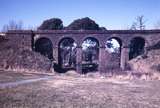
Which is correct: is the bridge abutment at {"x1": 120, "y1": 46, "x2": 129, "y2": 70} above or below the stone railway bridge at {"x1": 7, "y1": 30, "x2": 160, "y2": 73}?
below

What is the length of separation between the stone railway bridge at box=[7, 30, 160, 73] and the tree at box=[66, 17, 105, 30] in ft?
42.2

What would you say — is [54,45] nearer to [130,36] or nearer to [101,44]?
[101,44]

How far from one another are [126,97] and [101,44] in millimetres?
20556

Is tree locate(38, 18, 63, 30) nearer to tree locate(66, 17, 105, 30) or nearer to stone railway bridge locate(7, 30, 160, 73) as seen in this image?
tree locate(66, 17, 105, 30)

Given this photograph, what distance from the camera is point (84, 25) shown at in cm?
4491

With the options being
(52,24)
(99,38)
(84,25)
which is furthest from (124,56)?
(52,24)

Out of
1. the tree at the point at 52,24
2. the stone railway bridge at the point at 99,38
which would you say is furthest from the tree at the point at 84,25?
the stone railway bridge at the point at 99,38

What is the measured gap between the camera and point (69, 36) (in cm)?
3231

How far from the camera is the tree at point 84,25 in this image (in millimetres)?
44987

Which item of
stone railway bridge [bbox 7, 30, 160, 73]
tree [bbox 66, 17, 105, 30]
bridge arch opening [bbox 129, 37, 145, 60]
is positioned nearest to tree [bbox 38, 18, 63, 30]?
tree [bbox 66, 17, 105, 30]

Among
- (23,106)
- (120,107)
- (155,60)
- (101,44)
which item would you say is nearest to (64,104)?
(23,106)

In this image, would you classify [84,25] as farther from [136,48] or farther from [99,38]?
[99,38]

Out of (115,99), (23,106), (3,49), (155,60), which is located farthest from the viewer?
(3,49)

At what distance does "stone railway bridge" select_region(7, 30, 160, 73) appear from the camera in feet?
103
